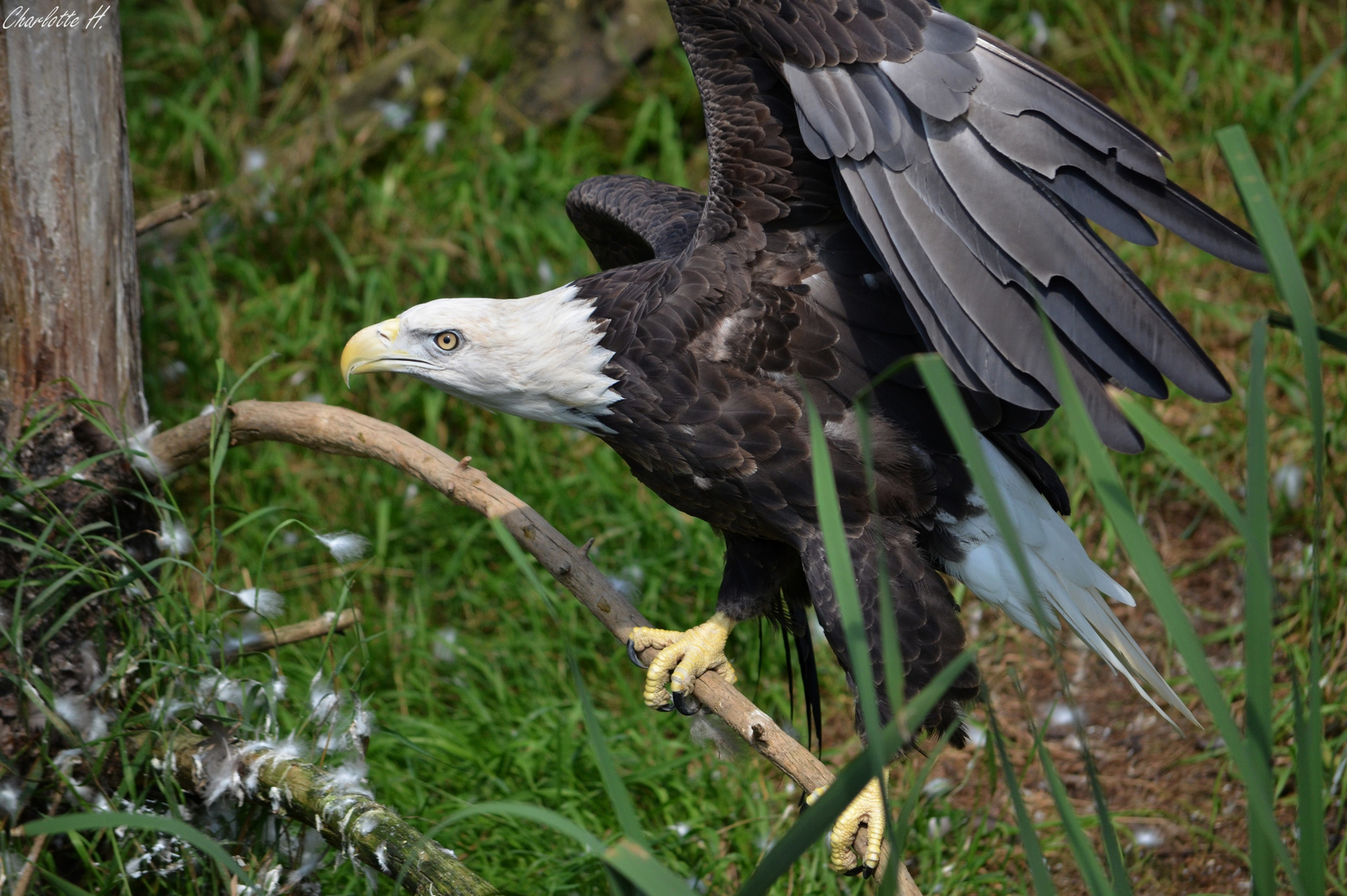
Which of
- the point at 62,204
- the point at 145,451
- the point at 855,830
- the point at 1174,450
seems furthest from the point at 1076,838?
the point at 62,204

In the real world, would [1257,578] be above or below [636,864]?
above

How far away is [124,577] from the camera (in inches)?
75.3

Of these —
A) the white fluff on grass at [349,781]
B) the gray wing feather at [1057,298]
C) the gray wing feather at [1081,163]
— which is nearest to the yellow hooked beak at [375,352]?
the white fluff on grass at [349,781]

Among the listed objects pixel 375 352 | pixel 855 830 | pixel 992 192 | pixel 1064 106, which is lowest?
pixel 855 830

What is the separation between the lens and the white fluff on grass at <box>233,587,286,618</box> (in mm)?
1986

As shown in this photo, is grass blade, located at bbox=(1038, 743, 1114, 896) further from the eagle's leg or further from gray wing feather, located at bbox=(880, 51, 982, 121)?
the eagle's leg

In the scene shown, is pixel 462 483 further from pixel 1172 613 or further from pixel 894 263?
pixel 1172 613

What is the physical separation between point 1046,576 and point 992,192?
0.85 m

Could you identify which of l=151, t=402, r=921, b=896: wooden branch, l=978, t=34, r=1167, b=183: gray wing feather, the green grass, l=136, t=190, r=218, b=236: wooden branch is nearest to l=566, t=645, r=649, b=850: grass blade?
l=151, t=402, r=921, b=896: wooden branch

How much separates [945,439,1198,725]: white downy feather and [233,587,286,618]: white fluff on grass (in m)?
1.30

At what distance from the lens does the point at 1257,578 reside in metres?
0.99

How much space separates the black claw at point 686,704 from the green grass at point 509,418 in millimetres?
209

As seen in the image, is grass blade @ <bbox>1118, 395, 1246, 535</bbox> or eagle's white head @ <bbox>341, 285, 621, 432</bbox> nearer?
grass blade @ <bbox>1118, 395, 1246, 535</bbox>

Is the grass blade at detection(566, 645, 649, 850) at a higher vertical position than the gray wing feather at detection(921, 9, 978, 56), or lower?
lower
